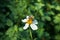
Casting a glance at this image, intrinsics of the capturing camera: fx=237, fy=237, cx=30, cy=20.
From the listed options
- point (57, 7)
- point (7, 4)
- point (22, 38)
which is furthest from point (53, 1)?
point (22, 38)

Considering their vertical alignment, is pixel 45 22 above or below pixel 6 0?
below

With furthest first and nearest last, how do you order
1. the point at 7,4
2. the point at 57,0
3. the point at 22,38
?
the point at 57,0 < the point at 7,4 < the point at 22,38

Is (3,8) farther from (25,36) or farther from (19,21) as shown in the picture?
(25,36)

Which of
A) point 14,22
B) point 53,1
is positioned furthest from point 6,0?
point 53,1

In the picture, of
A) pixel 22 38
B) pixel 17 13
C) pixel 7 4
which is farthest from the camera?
pixel 7 4

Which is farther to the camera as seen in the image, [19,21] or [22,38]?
[19,21]

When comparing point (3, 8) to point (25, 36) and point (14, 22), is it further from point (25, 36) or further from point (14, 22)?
point (25, 36)
